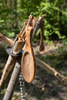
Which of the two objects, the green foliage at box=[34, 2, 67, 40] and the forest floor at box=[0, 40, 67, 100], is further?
the green foliage at box=[34, 2, 67, 40]

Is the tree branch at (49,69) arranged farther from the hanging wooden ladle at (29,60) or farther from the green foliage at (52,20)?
the green foliage at (52,20)

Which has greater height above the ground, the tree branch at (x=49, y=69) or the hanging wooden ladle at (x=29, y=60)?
the hanging wooden ladle at (x=29, y=60)

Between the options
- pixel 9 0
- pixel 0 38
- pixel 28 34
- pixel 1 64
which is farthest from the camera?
pixel 9 0

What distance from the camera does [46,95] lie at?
81.0 inches

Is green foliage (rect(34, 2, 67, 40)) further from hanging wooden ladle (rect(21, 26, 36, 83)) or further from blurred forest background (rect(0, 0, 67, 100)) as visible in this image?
hanging wooden ladle (rect(21, 26, 36, 83))

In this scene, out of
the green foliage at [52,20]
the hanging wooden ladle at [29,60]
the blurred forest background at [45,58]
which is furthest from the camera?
the green foliage at [52,20]

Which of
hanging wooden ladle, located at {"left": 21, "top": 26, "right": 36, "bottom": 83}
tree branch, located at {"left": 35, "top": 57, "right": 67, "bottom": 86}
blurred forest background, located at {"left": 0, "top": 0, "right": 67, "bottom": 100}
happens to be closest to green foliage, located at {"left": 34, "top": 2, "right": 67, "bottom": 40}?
blurred forest background, located at {"left": 0, "top": 0, "right": 67, "bottom": 100}

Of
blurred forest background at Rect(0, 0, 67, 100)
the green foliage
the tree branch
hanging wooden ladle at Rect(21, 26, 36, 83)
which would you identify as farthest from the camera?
the green foliage

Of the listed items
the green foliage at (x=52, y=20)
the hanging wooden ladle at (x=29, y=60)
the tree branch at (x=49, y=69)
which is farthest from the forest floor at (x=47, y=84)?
the hanging wooden ladle at (x=29, y=60)

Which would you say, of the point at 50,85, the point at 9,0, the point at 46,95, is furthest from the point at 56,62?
the point at 9,0

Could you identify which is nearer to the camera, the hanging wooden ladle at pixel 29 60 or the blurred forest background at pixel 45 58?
the hanging wooden ladle at pixel 29 60

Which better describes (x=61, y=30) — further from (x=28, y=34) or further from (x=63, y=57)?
(x=28, y=34)

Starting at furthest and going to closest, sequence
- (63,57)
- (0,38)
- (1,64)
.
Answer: (63,57) < (1,64) < (0,38)

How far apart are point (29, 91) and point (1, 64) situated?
1.13 meters
